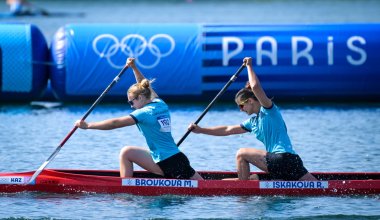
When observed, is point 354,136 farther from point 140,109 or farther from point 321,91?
point 140,109

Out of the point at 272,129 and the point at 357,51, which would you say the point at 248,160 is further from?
the point at 357,51

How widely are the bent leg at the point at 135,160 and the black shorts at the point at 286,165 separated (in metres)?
1.29

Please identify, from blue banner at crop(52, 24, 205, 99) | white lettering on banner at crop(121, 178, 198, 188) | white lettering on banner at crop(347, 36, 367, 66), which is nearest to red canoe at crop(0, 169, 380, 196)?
white lettering on banner at crop(121, 178, 198, 188)

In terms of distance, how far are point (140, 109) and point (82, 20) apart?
2410cm

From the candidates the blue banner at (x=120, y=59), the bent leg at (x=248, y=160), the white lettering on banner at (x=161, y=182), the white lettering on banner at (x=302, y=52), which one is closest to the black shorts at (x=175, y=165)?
the white lettering on banner at (x=161, y=182)

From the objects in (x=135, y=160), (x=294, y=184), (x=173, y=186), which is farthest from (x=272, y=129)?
(x=135, y=160)

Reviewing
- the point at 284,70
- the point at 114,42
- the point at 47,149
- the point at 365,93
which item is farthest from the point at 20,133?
the point at 365,93

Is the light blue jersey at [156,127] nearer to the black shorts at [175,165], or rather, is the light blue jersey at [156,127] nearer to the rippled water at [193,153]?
the black shorts at [175,165]

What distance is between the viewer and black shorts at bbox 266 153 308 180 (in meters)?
12.8

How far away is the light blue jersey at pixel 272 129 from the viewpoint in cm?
1280

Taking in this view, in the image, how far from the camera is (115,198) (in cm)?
1282

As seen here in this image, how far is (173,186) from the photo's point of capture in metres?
12.8

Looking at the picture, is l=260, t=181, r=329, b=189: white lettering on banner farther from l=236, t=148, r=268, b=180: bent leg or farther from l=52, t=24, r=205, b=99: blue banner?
l=52, t=24, r=205, b=99: blue banner

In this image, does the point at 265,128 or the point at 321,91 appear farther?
the point at 321,91
